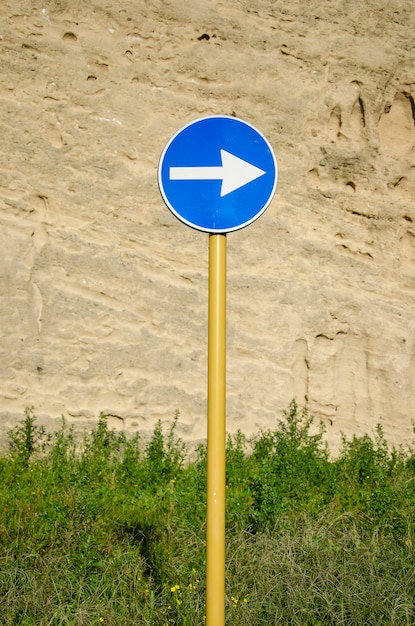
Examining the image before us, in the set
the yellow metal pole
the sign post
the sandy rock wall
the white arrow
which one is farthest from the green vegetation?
the white arrow

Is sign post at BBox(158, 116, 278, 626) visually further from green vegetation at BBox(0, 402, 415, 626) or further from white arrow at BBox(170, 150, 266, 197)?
green vegetation at BBox(0, 402, 415, 626)

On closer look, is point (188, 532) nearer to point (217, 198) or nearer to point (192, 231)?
point (217, 198)

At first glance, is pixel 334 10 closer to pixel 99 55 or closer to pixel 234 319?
pixel 99 55

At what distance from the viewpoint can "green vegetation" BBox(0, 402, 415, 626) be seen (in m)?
3.03

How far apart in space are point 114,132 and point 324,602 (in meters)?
4.14

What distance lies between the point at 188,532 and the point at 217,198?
2.21 metres

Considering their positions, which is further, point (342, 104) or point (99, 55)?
Result: point (342, 104)

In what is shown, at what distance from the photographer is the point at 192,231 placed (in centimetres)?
560

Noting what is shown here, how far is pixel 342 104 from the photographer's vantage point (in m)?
5.95

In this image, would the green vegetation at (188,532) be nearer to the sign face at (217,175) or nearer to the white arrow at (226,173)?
the sign face at (217,175)

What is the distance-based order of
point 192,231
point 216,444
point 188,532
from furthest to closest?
point 192,231, point 188,532, point 216,444

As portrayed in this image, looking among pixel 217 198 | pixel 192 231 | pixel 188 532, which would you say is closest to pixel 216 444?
pixel 217 198

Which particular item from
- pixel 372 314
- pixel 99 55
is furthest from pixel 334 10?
pixel 372 314

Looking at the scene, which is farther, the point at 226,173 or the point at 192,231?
the point at 192,231
